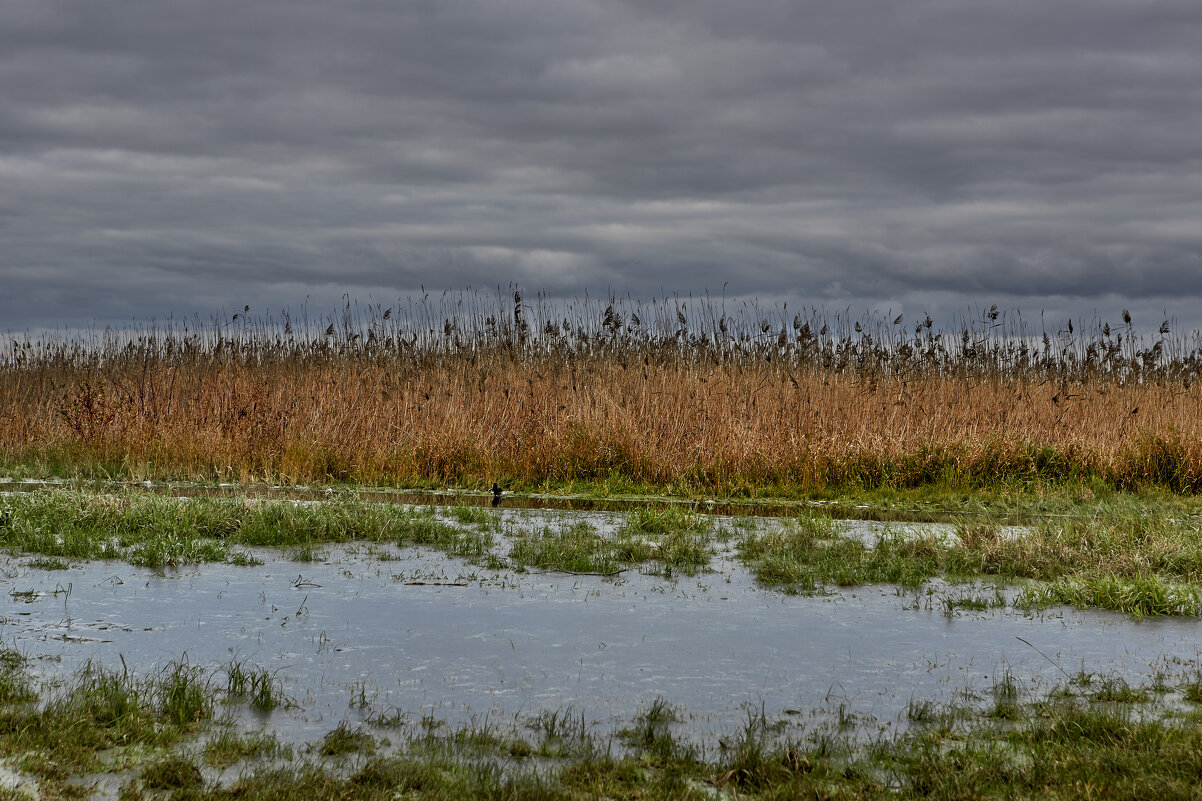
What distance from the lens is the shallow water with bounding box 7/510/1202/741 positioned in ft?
16.8

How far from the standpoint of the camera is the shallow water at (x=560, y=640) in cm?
513

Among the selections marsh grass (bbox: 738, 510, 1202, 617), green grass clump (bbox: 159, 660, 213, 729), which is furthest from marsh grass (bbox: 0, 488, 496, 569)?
green grass clump (bbox: 159, 660, 213, 729)

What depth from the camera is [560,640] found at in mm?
6191

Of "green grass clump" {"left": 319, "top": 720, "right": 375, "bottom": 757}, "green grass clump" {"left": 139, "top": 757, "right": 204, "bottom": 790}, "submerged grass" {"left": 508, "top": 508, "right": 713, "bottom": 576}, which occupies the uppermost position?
"green grass clump" {"left": 139, "top": 757, "right": 204, "bottom": 790}

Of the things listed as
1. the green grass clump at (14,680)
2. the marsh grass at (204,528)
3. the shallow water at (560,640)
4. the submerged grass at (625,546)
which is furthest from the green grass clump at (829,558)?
the green grass clump at (14,680)

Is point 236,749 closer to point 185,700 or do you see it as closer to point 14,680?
point 185,700

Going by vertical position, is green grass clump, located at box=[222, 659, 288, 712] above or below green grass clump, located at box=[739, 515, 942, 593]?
above

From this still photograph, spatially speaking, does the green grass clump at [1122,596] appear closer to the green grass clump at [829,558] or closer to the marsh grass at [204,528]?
the green grass clump at [829,558]

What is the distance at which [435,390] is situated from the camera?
53.9 feet

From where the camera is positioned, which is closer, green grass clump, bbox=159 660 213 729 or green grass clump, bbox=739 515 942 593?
green grass clump, bbox=159 660 213 729

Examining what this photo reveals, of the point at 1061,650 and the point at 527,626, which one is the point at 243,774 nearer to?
the point at 527,626

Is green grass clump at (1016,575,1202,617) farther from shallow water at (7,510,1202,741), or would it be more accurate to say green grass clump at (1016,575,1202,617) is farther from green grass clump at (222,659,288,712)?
green grass clump at (222,659,288,712)

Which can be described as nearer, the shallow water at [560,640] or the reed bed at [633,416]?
the shallow water at [560,640]

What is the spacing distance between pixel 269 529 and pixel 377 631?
12.1 feet
